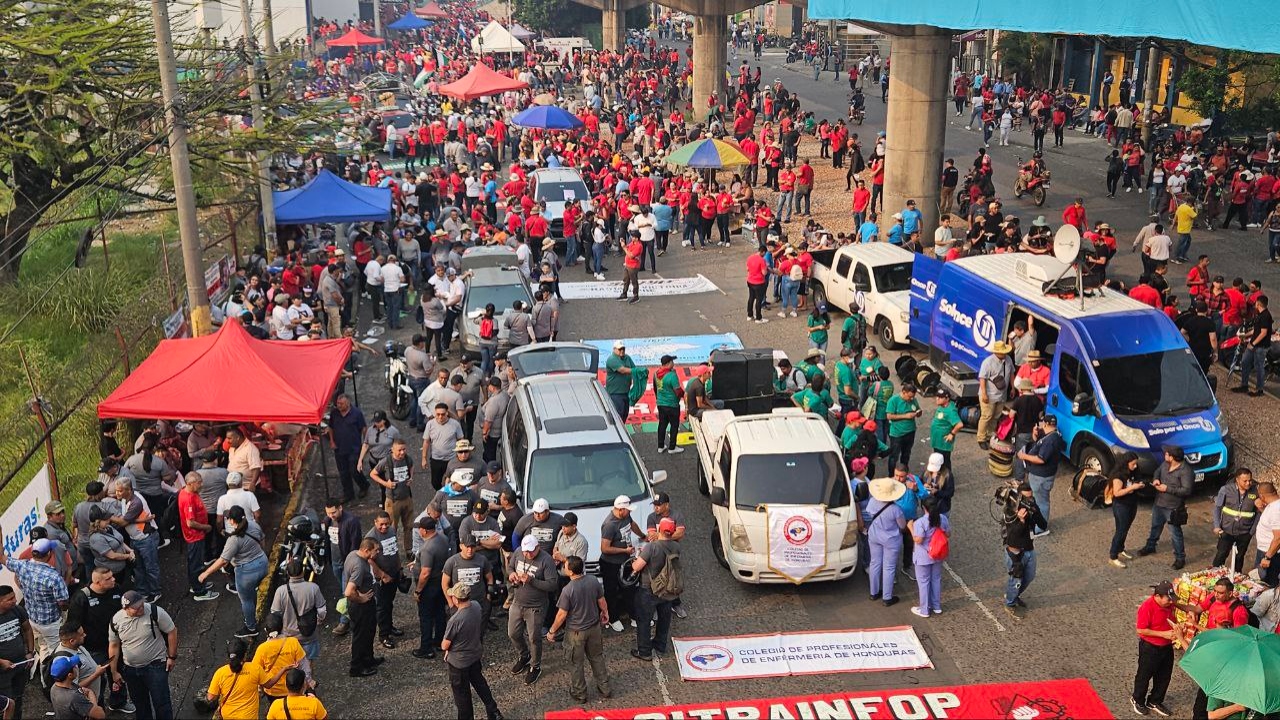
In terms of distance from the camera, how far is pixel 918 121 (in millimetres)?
28250

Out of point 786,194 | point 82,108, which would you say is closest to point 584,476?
point 82,108

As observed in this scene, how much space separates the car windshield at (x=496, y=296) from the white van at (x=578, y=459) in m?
6.57

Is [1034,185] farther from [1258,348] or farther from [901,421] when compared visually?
[901,421]

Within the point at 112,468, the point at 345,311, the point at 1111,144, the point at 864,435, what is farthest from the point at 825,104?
the point at 112,468

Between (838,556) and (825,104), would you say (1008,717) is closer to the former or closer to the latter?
(838,556)

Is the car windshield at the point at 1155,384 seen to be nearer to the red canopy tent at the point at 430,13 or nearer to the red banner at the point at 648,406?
the red banner at the point at 648,406

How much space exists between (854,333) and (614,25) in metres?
63.0

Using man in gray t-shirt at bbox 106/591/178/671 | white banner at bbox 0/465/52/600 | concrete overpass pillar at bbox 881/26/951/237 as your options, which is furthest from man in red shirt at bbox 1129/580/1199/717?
concrete overpass pillar at bbox 881/26/951/237

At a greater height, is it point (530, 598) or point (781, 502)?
point (781, 502)

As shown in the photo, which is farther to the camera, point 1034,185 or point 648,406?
point 1034,185

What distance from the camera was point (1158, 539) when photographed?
13.9 metres

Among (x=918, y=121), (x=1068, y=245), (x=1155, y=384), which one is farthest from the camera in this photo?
(x=918, y=121)

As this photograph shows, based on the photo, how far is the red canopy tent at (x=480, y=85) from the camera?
4534 cm

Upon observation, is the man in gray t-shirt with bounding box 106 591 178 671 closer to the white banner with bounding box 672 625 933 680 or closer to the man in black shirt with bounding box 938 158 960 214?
the white banner with bounding box 672 625 933 680
